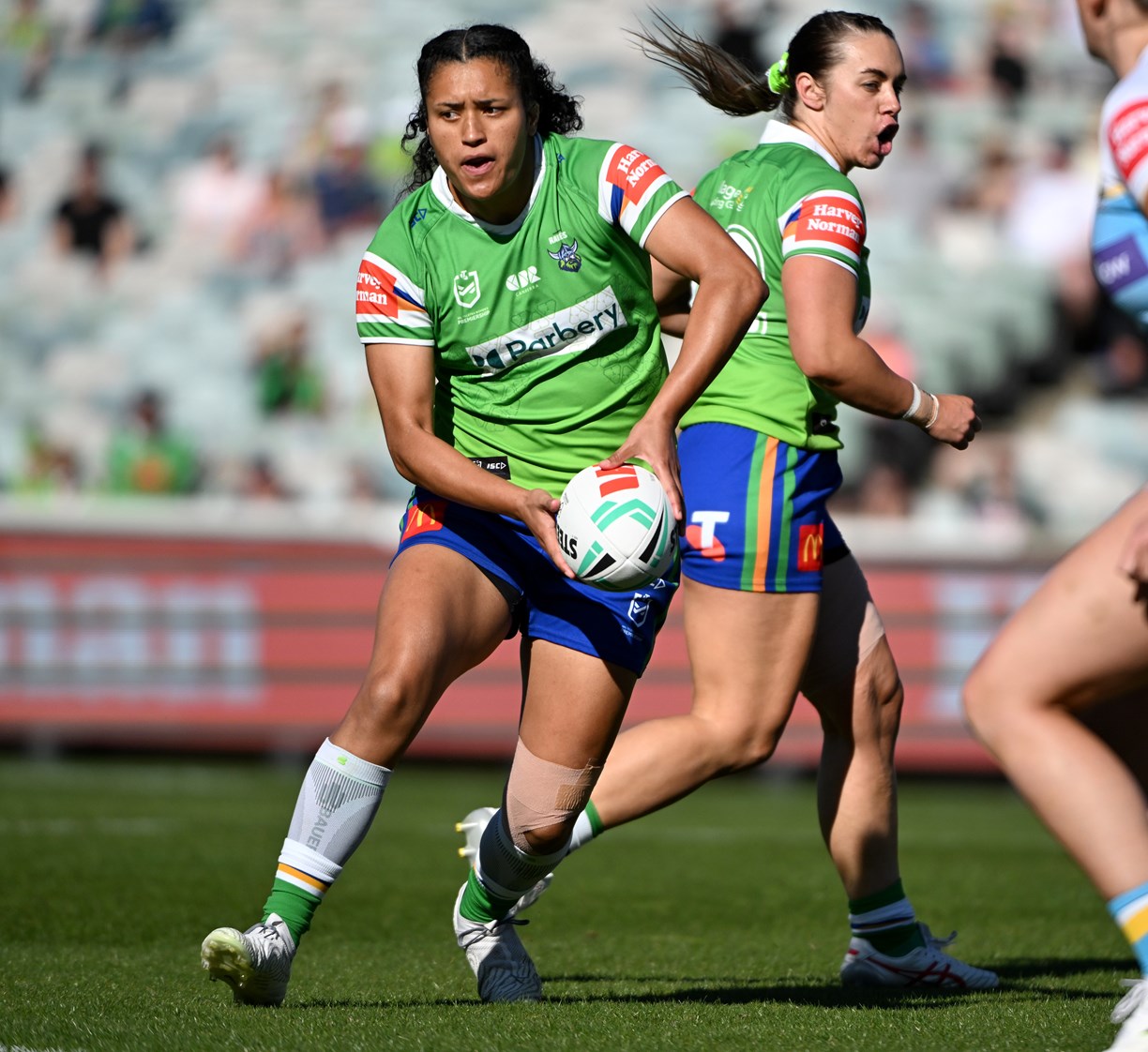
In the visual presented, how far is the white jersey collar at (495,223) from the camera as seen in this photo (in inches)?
173

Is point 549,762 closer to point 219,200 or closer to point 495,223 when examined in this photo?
point 495,223

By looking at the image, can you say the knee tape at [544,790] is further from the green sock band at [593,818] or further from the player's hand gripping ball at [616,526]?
the player's hand gripping ball at [616,526]

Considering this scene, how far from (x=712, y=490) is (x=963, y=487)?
9316mm

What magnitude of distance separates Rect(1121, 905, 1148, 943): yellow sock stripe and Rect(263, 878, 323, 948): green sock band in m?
1.88

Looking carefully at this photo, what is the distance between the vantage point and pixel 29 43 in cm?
1903

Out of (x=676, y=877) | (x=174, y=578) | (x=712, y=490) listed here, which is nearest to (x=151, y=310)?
(x=174, y=578)

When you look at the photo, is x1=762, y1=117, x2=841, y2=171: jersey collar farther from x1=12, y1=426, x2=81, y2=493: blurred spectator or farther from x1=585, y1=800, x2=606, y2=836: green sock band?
x1=12, y1=426, x2=81, y2=493: blurred spectator

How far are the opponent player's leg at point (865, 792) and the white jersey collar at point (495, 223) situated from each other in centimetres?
142

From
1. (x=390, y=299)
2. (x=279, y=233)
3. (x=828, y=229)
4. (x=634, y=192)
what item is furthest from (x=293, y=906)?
(x=279, y=233)

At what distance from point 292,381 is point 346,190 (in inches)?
93.6

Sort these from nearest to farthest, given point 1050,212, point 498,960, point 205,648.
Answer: point 498,960
point 205,648
point 1050,212

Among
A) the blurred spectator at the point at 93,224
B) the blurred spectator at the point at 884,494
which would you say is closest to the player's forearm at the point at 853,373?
the blurred spectator at the point at 884,494

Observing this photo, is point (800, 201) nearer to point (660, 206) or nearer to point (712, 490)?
point (660, 206)

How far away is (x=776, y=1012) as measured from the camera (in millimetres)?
4301
